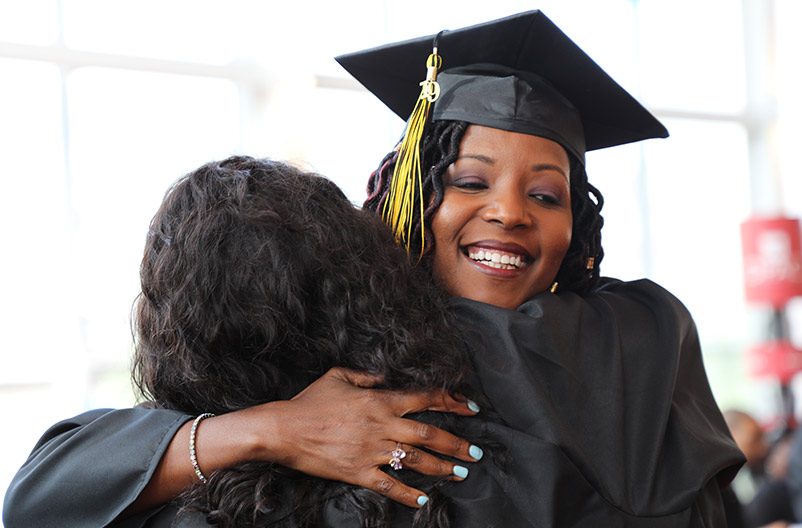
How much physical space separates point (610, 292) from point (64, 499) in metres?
1.08

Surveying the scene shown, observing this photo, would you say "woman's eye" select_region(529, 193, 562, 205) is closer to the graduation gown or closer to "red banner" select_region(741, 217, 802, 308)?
the graduation gown

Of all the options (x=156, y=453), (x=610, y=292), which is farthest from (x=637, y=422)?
(x=156, y=453)

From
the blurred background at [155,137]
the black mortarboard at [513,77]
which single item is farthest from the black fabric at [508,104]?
the blurred background at [155,137]

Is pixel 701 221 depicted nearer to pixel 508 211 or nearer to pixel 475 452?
pixel 508 211

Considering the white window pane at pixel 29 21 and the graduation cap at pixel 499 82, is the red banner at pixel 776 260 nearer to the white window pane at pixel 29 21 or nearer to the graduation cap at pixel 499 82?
the graduation cap at pixel 499 82

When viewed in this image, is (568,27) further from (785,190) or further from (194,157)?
(194,157)

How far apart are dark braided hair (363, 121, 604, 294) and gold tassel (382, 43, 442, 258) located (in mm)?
18

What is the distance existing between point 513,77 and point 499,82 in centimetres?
3

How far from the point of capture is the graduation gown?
1.21 meters

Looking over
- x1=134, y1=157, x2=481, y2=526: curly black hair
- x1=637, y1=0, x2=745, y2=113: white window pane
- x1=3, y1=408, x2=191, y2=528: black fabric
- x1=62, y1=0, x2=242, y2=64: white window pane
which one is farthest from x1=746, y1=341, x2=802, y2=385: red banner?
x1=3, y1=408, x2=191, y2=528: black fabric

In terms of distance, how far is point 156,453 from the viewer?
3.94 ft

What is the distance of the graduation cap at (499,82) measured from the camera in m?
1.52

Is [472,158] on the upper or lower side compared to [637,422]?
upper

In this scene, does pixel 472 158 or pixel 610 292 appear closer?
pixel 472 158
